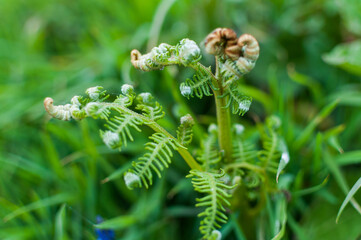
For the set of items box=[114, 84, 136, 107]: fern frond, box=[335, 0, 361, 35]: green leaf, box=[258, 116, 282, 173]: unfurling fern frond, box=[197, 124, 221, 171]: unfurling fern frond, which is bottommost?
box=[258, 116, 282, 173]: unfurling fern frond

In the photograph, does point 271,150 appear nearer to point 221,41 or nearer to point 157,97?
point 221,41

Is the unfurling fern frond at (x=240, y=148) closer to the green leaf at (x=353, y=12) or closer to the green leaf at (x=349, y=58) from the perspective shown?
the green leaf at (x=349, y=58)

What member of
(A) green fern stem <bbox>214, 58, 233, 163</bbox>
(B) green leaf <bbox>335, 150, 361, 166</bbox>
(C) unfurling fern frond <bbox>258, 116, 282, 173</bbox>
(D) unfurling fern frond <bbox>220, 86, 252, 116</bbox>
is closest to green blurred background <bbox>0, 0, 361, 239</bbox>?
(B) green leaf <bbox>335, 150, 361, 166</bbox>

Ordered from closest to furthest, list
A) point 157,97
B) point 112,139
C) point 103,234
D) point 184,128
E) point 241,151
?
point 112,139 → point 184,128 → point 241,151 → point 103,234 → point 157,97

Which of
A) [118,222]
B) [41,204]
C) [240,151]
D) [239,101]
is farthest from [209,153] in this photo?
[41,204]

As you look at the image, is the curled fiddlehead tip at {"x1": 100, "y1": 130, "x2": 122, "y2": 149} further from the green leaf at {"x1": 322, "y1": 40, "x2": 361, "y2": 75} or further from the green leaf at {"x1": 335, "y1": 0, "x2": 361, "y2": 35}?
the green leaf at {"x1": 335, "y1": 0, "x2": 361, "y2": 35}

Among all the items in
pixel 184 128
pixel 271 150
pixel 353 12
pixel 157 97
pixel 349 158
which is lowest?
pixel 349 158

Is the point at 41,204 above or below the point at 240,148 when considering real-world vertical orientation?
above

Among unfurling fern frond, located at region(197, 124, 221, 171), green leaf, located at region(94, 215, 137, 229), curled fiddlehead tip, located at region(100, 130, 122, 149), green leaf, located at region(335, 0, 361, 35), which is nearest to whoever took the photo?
curled fiddlehead tip, located at region(100, 130, 122, 149)
